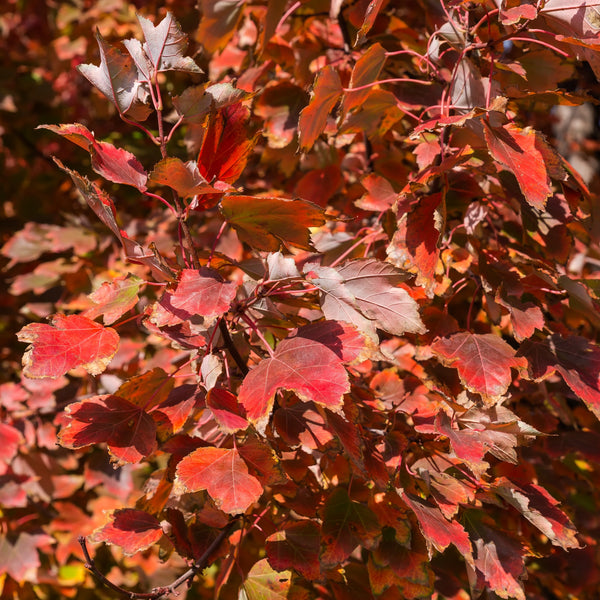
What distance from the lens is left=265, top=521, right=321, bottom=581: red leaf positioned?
0.87 m

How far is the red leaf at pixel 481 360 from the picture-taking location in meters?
0.86

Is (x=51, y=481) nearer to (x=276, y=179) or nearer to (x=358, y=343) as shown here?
(x=276, y=179)

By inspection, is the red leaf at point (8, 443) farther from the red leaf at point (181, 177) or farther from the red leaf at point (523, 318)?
the red leaf at point (523, 318)

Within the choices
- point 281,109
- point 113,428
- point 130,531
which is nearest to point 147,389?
point 113,428

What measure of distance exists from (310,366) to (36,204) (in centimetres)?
202

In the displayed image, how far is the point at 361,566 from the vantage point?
3.75 ft

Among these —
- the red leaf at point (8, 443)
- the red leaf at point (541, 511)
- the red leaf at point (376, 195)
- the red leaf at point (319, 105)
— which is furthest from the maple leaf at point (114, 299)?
the red leaf at point (8, 443)

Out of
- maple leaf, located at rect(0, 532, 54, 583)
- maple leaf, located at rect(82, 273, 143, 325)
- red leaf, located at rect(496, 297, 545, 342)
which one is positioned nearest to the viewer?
maple leaf, located at rect(82, 273, 143, 325)

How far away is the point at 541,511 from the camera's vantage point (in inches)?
34.4

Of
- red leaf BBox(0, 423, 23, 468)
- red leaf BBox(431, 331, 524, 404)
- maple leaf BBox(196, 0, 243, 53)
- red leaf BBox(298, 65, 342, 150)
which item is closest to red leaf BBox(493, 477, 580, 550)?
red leaf BBox(431, 331, 524, 404)

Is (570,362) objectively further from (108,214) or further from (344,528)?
(108,214)

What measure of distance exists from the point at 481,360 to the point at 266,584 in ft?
1.49

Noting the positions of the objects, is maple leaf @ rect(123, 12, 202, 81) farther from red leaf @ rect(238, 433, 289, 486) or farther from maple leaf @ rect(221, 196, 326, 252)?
red leaf @ rect(238, 433, 289, 486)

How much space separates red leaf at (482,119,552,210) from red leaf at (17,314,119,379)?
1.82 ft
